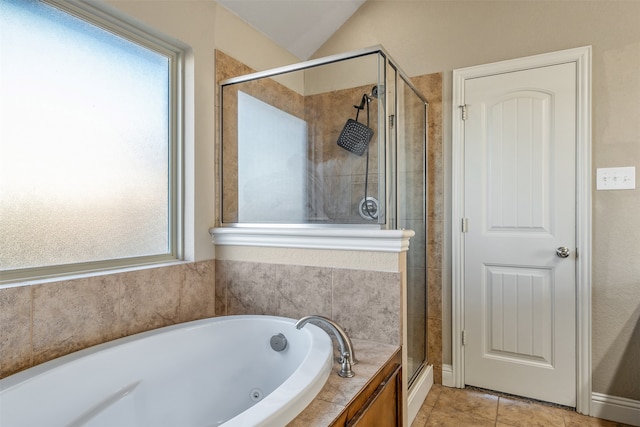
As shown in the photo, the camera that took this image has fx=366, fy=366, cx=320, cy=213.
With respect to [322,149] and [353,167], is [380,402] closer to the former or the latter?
[353,167]

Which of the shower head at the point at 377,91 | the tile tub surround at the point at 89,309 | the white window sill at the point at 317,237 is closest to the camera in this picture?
the tile tub surround at the point at 89,309

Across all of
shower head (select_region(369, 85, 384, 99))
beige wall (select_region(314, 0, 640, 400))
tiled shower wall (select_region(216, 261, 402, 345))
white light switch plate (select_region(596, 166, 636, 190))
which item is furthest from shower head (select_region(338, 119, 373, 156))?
white light switch plate (select_region(596, 166, 636, 190))

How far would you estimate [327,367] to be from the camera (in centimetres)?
123

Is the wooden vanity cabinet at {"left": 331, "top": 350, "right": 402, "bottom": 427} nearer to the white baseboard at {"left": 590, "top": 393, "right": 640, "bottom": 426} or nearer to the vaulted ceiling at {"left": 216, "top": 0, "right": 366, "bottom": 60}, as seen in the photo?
the white baseboard at {"left": 590, "top": 393, "right": 640, "bottom": 426}

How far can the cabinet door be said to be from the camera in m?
1.15

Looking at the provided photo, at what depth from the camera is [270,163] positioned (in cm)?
203

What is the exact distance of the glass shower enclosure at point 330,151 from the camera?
5.62ft

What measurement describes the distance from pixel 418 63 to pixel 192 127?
1547 mm

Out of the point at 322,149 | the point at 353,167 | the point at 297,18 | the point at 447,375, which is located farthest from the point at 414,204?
the point at 297,18

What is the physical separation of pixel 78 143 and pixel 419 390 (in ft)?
6.98

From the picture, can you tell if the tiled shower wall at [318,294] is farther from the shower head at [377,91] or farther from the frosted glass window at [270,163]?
the shower head at [377,91]

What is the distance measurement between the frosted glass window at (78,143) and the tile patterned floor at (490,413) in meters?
1.73

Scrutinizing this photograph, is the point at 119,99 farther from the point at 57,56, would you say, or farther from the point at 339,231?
the point at 339,231

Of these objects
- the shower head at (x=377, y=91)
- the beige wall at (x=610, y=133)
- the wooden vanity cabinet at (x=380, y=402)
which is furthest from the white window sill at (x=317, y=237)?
the beige wall at (x=610, y=133)
